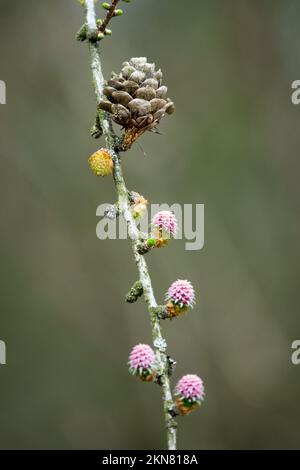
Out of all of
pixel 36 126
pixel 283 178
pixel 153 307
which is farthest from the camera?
pixel 283 178

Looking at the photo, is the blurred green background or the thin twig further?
the blurred green background

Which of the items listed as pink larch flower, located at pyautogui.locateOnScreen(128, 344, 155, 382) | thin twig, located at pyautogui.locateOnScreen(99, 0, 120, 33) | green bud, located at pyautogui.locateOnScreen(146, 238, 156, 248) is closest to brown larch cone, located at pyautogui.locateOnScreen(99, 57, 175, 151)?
thin twig, located at pyautogui.locateOnScreen(99, 0, 120, 33)

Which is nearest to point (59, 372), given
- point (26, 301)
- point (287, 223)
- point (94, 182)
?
point (26, 301)

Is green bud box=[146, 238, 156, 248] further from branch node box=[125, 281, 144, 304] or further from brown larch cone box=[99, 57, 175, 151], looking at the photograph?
brown larch cone box=[99, 57, 175, 151]

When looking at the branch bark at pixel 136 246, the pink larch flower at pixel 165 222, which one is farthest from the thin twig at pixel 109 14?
the pink larch flower at pixel 165 222

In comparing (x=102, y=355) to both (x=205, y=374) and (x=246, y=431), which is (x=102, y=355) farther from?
(x=246, y=431)

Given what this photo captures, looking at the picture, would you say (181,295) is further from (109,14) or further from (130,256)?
(130,256)
